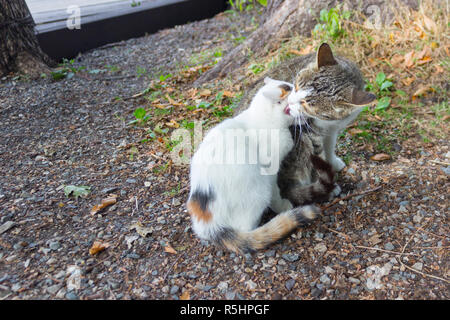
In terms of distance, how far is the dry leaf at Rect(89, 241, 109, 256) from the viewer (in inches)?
71.5

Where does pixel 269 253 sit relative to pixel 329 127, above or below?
below

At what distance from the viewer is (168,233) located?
1.97m

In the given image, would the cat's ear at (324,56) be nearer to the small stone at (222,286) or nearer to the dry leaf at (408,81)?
the dry leaf at (408,81)

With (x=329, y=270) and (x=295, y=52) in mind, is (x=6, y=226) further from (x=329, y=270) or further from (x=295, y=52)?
(x=295, y=52)

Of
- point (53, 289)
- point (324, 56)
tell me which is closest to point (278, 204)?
point (324, 56)

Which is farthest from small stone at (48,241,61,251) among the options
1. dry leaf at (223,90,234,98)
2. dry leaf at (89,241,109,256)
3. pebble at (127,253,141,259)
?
dry leaf at (223,90,234,98)

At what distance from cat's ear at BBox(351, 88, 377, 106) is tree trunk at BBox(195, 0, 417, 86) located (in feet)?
5.90

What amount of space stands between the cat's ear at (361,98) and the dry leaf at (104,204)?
1565 mm

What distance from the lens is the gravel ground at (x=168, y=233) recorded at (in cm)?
162

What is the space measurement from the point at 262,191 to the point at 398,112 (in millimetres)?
1730

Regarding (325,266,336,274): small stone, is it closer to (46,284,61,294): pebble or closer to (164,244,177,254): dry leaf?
(164,244,177,254): dry leaf

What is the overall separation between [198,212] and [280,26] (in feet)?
8.35

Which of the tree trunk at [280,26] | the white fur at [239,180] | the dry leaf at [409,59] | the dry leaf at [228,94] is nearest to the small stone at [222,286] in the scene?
the white fur at [239,180]
